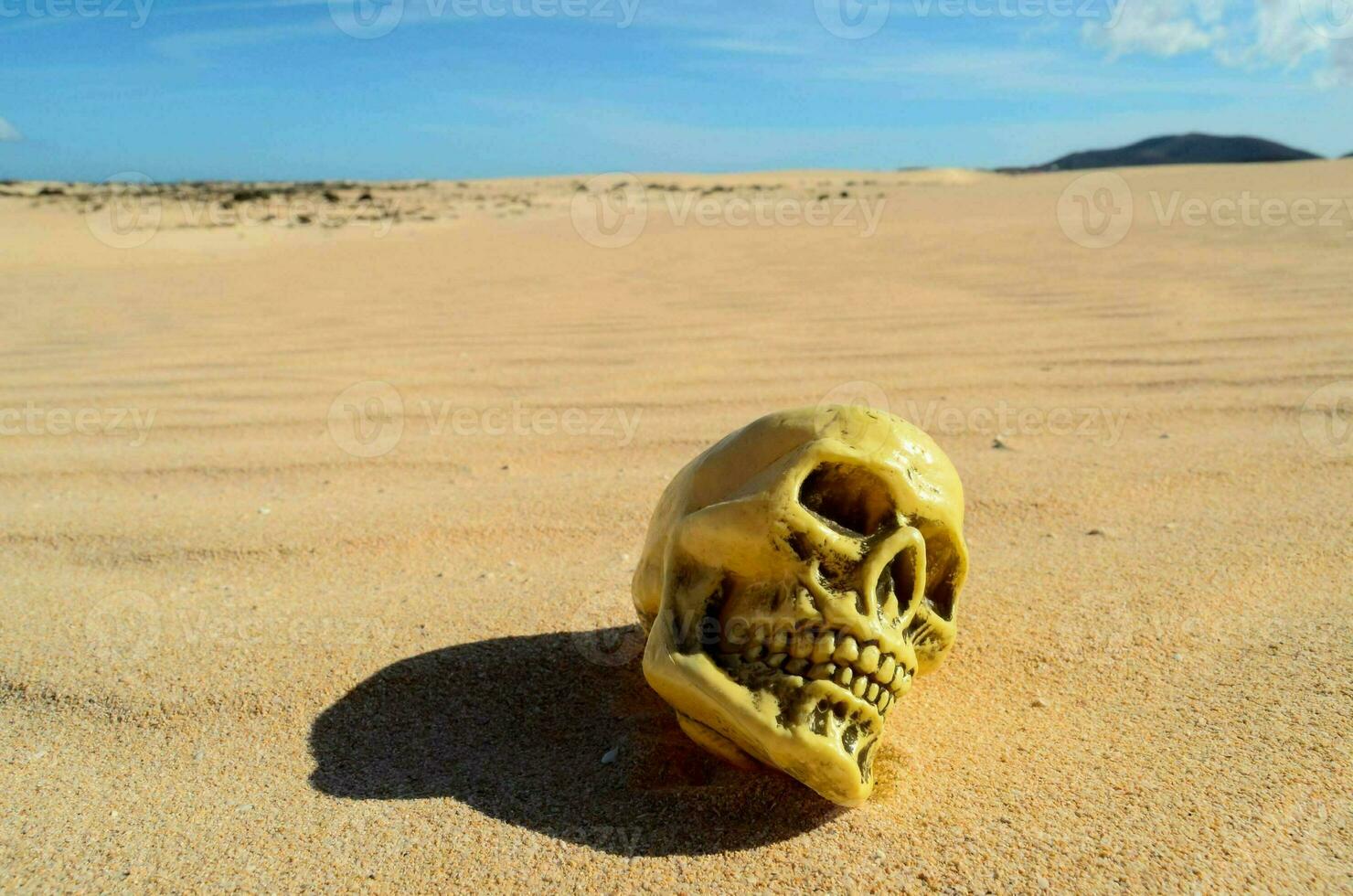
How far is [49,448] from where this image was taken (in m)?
3.54

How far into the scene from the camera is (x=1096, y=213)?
1063 cm

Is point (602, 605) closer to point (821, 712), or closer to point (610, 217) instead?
point (821, 712)

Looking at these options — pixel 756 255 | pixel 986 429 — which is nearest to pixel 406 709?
pixel 986 429

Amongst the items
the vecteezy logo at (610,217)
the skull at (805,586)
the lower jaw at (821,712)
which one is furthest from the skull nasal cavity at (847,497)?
the vecteezy logo at (610,217)

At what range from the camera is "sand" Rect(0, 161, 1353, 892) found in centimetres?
143

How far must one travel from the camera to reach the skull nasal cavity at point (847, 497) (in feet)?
4.95

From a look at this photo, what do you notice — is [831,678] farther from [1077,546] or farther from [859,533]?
[1077,546]

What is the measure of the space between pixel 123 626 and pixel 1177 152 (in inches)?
1323

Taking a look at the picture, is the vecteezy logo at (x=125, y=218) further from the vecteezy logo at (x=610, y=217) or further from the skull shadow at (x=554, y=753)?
the skull shadow at (x=554, y=753)
